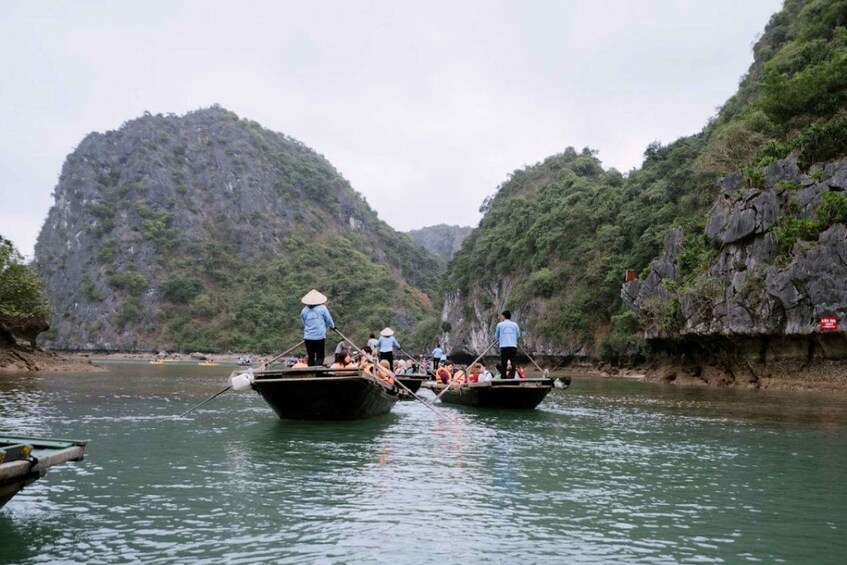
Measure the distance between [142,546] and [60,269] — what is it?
116 m

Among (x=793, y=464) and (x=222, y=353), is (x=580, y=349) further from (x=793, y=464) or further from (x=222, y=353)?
(x=222, y=353)

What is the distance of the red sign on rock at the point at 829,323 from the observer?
23594 mm

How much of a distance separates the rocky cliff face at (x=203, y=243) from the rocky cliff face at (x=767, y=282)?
61.0m

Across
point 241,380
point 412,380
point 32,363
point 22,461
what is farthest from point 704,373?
point 32,363

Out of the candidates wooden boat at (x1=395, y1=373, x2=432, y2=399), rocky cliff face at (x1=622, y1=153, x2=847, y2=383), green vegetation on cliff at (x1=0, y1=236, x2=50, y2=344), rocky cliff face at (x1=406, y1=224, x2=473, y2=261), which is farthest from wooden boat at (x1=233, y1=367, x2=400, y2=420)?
rocky cliff face at (x1=406, y1=224, x2=473, y2=261)

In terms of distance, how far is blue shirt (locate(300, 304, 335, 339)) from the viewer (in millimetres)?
12883

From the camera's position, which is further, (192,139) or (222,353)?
(192,139)

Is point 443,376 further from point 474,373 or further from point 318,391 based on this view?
point 318,391

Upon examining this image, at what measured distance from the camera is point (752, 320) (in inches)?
1047

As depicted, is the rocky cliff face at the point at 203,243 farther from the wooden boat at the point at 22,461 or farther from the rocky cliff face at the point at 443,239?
the wooden boat at the point at 22,461

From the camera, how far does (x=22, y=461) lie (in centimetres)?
509

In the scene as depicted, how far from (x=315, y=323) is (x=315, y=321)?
37mm

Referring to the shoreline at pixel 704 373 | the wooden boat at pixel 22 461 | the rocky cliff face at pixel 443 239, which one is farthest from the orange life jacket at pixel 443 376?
the rocky cliff face at pixel 443 239

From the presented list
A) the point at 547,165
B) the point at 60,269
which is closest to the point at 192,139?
the point at 60,269
